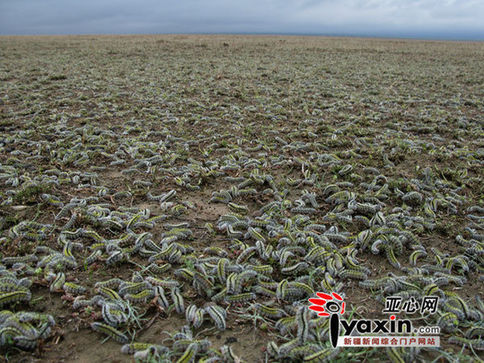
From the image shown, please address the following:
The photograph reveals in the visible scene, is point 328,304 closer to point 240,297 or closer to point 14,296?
point 240,297

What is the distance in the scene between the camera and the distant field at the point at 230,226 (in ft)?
11.9

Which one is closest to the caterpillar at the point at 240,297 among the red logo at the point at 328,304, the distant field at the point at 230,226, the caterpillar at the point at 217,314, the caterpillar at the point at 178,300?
the distant field at the point at 230,226

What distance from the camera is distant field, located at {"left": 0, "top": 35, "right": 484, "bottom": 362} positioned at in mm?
3621

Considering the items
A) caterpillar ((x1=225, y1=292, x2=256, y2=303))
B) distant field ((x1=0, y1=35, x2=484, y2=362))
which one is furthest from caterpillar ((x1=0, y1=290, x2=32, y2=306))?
caterpillar ((x1=225, y1=292, x2=256, y2=303))

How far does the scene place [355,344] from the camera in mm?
3459

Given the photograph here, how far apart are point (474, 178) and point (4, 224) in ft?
29.1

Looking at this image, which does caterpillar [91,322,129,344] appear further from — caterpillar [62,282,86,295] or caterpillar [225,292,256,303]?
caterpillar [225,292,256,303]

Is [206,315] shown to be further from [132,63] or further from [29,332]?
[132,63]

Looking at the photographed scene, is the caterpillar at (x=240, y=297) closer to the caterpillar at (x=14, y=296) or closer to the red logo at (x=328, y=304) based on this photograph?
the red logo at (x=328, y=304)

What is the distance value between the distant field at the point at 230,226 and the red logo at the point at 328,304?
87 millimetres

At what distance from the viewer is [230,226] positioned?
5.46 meters

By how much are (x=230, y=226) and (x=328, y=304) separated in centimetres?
201

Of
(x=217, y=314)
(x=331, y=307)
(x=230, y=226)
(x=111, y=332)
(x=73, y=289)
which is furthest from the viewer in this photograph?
(x=230, y=226)

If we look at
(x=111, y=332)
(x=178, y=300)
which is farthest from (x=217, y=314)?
(x=111, y=332)
